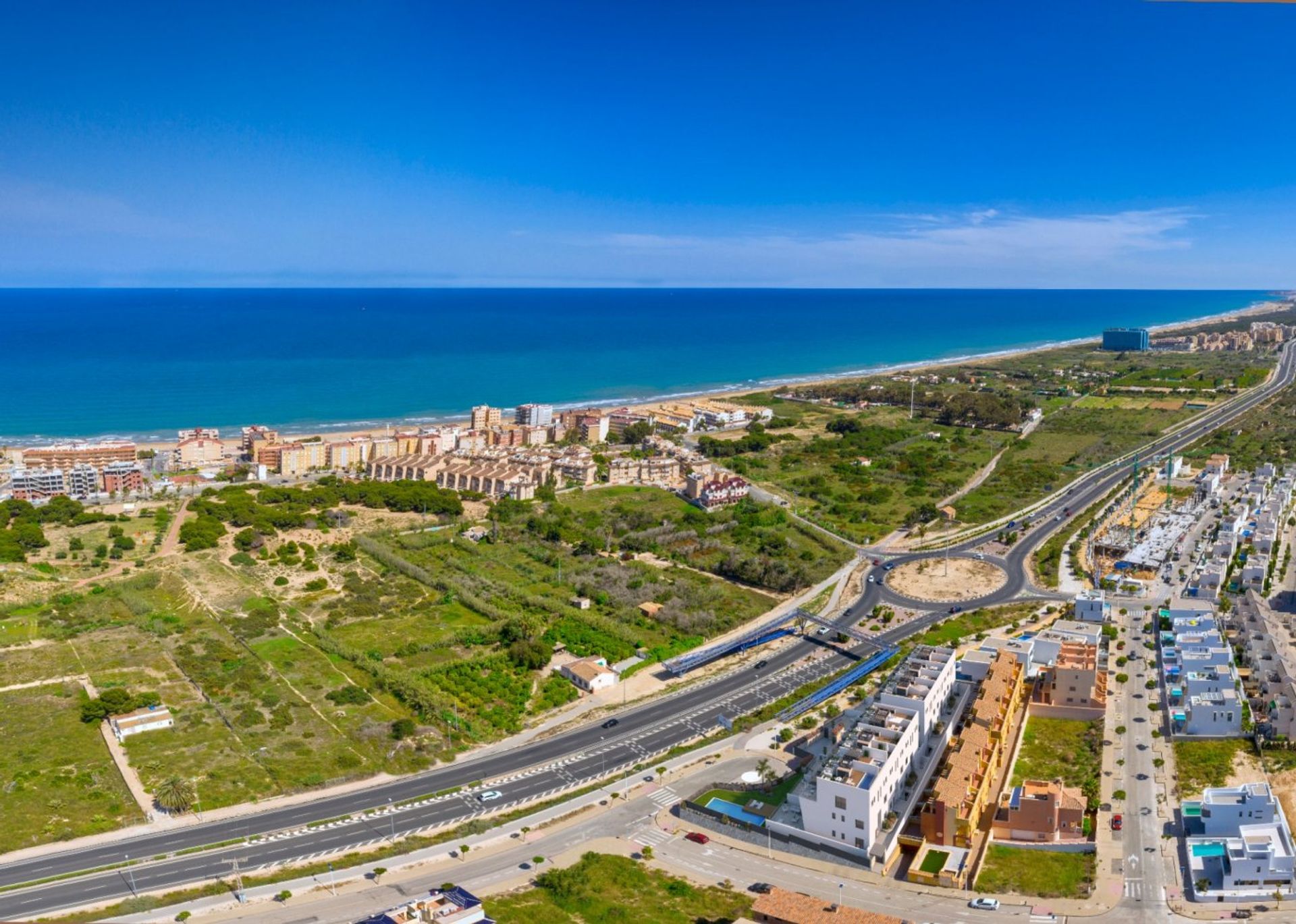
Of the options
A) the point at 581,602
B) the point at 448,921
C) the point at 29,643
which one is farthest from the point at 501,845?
the point at 29,643

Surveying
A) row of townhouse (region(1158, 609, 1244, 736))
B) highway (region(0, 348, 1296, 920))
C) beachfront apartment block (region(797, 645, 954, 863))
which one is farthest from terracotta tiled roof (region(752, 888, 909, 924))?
row of townhouse (region(1158, 609, 1244, 736))

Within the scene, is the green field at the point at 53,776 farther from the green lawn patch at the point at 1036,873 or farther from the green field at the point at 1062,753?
the green field at the point at 1062,753

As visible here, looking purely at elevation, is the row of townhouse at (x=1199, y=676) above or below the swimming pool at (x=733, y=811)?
above

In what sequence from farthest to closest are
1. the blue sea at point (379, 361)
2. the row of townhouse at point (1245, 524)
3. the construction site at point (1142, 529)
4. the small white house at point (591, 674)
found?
the blue sea at point (379, 361) < the construction site at point (1142, 529) < the row of townhouse at point (1245, 524) < the small white house at point (591, 674)

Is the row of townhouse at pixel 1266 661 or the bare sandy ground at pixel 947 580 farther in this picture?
the bare sandy ground at pixel 947 580

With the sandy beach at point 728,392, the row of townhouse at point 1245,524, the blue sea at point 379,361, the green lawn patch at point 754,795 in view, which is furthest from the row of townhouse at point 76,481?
the row of townhouse at point 1245,524

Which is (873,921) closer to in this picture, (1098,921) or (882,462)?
(1098,921)

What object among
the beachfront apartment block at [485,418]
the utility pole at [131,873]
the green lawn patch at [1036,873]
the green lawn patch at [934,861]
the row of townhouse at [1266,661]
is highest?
the beachfront apartment block at [485,418]
